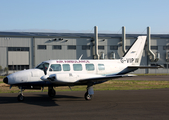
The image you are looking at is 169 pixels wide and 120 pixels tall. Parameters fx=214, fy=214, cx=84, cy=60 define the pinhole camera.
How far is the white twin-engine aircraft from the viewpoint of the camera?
13.7 metres

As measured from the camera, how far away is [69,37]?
58.3m

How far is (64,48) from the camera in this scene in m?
57.6

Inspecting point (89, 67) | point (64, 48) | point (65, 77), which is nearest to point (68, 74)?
point (65, 77)

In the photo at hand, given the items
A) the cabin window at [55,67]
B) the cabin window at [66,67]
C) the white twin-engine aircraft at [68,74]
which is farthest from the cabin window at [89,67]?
the cabin window at [55,67]

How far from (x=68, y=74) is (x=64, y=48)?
44.4 metres

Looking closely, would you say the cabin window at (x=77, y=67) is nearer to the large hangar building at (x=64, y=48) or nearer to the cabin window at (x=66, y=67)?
the cabin window at (x=66, y=67)

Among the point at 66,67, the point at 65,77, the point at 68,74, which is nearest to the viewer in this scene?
the point at 65,77

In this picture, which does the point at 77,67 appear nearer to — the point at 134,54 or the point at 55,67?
the point at 55,67

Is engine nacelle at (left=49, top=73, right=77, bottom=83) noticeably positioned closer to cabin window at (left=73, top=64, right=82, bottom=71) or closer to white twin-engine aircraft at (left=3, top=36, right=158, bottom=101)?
white twin-engine aircraft at (left=3, top=36, right=158, bottom=101)

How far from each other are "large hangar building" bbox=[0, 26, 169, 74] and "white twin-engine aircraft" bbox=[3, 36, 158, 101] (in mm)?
40232

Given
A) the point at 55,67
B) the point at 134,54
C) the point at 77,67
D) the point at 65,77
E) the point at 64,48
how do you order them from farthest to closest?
the point at 64,48 < the point at 134,54 < the point at 77,67 < the point at 55,67 < the point at 65,77

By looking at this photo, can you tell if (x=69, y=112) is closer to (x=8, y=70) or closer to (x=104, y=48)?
(x=8, y=70)

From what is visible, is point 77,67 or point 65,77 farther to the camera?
point 77,67

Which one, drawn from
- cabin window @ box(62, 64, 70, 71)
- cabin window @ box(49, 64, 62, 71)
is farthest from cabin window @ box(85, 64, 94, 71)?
cabin window @ box(49, 64, 62, 71)
